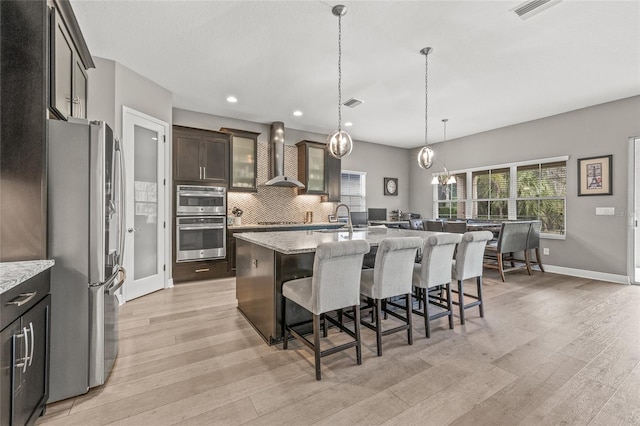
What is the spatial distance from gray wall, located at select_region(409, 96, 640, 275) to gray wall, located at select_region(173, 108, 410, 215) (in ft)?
7.22

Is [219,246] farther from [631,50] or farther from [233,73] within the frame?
[631,50]

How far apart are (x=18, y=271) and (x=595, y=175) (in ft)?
23.1

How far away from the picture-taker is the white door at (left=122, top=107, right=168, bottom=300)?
3787 millimetres

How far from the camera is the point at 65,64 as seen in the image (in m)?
2.06

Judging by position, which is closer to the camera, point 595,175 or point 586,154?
point 595,175

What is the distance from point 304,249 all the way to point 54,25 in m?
2.13

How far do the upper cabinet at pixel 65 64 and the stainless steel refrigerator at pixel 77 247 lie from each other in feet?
1.02

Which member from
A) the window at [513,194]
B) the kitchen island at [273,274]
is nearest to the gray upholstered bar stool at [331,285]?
the kitchen island at [273,274]

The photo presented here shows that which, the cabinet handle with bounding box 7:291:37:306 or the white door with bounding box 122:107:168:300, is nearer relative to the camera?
the cabinet handle with bounding box 7:291:37:306

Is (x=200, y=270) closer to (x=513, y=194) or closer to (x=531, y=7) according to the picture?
(x=531, y=7)

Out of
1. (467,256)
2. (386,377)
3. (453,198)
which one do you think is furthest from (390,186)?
(386,377)

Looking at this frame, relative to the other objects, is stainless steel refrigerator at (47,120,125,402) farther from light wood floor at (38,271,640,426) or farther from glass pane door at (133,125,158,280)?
glass pane door at (133,125,158,280)

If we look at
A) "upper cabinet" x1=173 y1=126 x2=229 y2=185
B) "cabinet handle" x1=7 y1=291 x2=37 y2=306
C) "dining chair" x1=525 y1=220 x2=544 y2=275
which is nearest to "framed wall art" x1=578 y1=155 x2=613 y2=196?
"dining chair" x1=525 y1=220 x2=544 y2=275

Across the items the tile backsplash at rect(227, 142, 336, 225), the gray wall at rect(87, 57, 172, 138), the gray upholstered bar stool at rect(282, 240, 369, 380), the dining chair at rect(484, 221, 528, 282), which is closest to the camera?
the gray upholstered bar stool at rect(282, 240, 369, 380)
